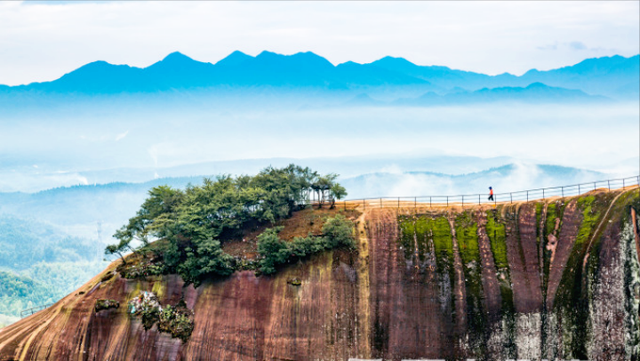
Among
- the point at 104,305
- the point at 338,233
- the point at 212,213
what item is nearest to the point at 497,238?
the point at 338,233

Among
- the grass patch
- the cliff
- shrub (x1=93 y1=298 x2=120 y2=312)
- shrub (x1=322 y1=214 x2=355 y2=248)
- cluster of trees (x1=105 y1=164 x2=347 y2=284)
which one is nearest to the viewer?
the cliff

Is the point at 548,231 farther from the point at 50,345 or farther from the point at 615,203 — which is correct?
the point at 50,345

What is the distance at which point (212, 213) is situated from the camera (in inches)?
3086

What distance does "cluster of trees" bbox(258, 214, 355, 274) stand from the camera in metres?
71.8

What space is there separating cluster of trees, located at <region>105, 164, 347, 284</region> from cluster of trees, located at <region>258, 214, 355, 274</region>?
4129mm

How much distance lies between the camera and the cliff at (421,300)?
2499 inches

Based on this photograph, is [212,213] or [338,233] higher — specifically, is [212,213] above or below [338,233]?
above

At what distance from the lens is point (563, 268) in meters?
65.5

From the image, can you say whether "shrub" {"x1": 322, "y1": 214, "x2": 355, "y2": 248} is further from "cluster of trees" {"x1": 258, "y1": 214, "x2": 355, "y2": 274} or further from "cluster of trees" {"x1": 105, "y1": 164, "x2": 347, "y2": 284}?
"cluster of trees" {"x1": 105, "y1": 164, "x2": 347, "y2": 284}

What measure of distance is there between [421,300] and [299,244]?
46.1 ft

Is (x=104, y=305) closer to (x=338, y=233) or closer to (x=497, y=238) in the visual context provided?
(x=338, y=233)

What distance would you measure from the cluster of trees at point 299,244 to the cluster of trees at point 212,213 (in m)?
4.13

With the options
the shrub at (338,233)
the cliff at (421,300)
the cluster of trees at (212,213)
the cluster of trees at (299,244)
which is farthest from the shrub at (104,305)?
the shrub at (338,233)

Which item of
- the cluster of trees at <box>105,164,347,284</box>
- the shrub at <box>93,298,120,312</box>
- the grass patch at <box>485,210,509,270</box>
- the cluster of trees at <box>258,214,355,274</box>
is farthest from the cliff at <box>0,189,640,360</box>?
the cluster of trees at <box>105,164,347,284</box>
